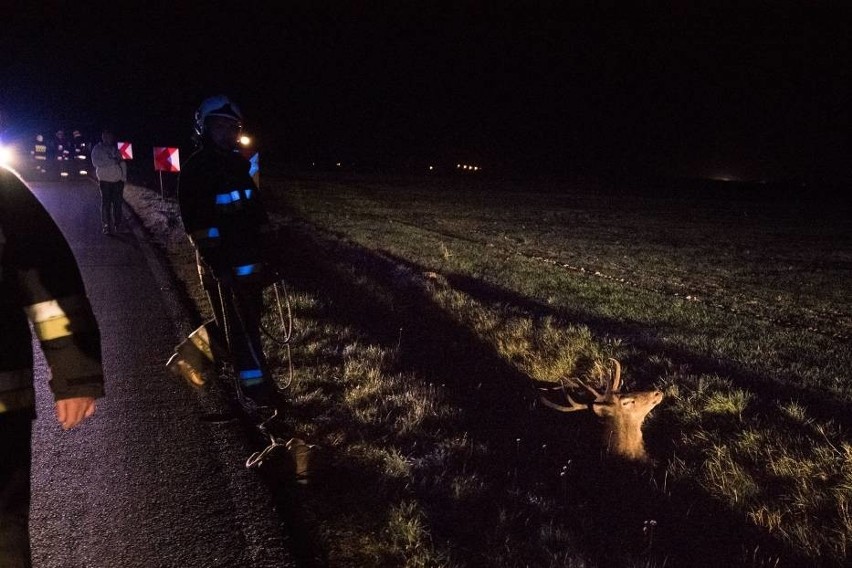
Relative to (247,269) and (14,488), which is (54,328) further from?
(247,269)

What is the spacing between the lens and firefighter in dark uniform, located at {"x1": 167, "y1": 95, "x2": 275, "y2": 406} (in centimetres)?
409

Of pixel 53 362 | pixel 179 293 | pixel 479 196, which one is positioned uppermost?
pixel 53 362

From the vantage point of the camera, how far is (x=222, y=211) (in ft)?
13.7

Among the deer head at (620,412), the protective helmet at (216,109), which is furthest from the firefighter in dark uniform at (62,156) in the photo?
the deer head at (620,412)

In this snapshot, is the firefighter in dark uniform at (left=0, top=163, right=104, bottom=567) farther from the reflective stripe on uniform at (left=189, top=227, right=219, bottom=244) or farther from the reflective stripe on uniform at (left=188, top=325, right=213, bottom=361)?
the reflective stripe on uniform at (left=188, top=325, right=213, bottom=361)

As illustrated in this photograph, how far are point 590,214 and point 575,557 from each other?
96.4ft

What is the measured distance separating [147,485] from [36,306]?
2014 mm

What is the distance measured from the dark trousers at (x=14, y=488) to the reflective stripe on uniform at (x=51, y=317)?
0.81 ft

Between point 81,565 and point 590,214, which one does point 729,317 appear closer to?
point 81,565

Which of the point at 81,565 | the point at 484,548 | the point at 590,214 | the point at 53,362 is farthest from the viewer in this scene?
the point at 590,214

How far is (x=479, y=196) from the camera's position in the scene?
3906cm

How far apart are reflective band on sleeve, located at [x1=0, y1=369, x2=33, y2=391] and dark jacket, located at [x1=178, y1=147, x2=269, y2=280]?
7.30 ft

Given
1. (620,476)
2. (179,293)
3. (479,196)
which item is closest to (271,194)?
(479,196)

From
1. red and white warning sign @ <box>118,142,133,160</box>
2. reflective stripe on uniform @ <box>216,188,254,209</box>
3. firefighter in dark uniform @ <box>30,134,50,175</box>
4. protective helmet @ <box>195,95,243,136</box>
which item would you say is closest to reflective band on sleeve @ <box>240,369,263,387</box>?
reflective stripe on uniform @ <box>216,188,254,209</box>
